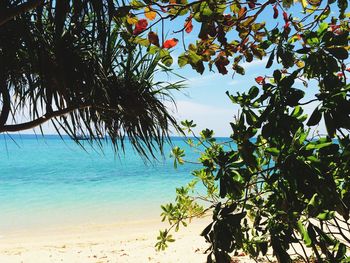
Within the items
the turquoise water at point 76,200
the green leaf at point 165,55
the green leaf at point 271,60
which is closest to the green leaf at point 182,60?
the green leaf at point 165,55

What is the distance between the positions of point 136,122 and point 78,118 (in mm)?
271

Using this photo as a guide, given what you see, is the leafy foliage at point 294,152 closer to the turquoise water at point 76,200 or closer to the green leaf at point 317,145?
the green leaf at point 317,145

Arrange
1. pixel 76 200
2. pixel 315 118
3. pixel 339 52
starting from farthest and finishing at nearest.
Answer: pixel 76 200
pixel 339 52
pixel 315 118

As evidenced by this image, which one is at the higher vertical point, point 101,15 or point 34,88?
point 101,15

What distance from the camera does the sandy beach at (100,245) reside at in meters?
4.29

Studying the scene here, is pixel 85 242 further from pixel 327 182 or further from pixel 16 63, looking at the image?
pixel 327 182

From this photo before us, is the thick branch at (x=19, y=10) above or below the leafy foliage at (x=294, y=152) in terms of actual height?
above

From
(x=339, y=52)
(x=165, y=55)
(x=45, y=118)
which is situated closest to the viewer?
(x=339, y=52)

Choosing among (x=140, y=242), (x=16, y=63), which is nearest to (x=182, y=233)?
(x=140, y=242)

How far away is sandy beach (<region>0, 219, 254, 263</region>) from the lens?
4285 mm

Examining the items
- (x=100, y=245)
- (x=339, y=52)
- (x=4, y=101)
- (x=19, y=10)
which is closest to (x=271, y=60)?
(x=339, y=52)

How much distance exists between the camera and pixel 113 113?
1715 millimetres

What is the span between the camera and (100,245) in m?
5.18

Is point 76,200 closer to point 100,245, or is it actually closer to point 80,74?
point 100,245
